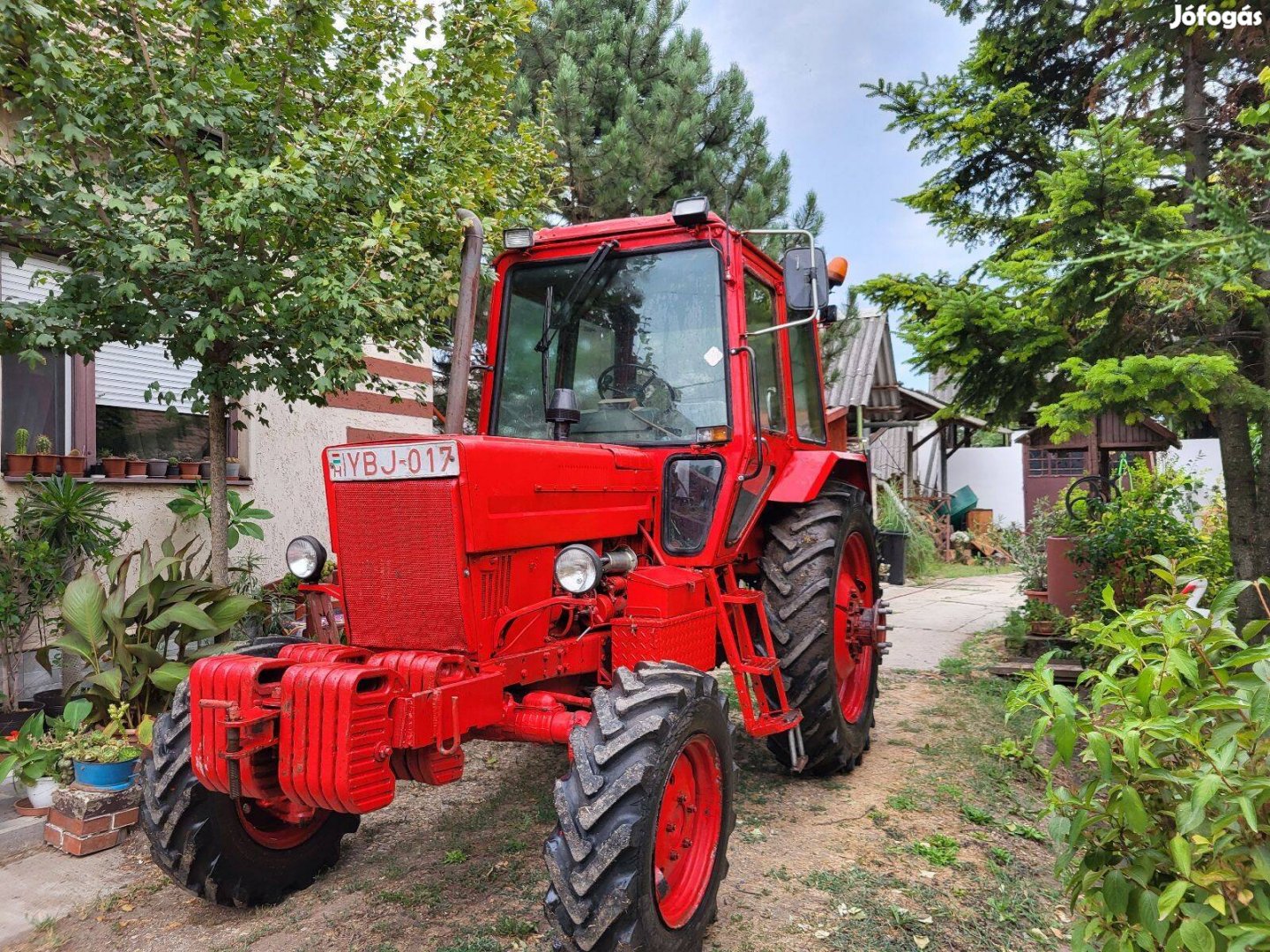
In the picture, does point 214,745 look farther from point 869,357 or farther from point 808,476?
point 869,357

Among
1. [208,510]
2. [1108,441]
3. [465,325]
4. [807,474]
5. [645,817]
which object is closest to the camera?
[645,817]

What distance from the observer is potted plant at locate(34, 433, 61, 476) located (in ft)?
16.3

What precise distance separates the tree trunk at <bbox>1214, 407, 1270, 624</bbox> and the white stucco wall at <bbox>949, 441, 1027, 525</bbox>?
1274 cm

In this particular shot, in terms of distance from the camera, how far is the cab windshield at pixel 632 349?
365 cm

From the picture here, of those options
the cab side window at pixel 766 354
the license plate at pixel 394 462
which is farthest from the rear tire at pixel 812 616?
the license plate at pixel 394 462

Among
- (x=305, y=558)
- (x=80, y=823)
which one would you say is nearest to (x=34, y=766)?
(x=80, y=823)

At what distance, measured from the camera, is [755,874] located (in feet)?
10.6

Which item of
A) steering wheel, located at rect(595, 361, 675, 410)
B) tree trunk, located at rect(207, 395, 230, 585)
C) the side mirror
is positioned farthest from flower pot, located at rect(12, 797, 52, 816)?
the side mirror

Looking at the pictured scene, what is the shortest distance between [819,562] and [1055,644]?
3846 mm

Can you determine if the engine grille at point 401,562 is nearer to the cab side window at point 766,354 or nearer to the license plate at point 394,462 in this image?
the license plate at point 394,462

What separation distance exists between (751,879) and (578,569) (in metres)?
1.41

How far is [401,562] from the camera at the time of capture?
2.79 metres

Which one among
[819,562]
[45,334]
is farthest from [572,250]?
[45,334]

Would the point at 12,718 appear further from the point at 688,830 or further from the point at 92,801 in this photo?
the point at 688,830
